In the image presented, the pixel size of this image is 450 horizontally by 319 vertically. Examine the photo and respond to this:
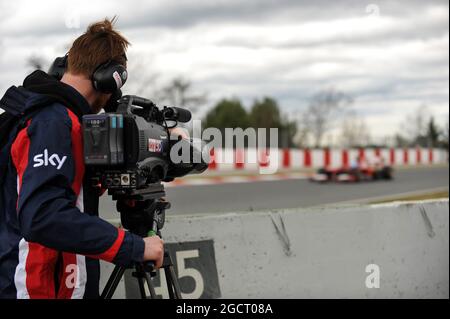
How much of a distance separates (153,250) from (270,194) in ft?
42.9

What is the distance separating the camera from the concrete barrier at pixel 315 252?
3.92 m

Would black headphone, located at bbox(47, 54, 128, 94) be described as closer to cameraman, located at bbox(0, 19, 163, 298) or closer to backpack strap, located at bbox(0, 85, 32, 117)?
cameraman, located at bbox(0, 19, 163, 298)

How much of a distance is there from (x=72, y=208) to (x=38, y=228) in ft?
0.40

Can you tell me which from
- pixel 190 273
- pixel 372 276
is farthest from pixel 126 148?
pixel 372 276

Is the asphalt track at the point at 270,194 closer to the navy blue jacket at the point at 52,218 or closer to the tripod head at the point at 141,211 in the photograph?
the tripod head at the point at 141,211

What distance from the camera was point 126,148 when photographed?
208 cm

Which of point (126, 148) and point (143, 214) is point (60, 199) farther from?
point (143, 214)

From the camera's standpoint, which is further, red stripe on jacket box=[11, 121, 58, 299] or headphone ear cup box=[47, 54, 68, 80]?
headphone ear cup box=[47, 54, 68, 80]

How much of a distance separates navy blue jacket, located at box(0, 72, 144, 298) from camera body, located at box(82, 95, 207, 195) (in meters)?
0.07

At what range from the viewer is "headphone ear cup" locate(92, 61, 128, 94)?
7.07ft

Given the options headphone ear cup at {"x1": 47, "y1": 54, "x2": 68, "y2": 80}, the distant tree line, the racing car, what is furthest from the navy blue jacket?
the distant tree line

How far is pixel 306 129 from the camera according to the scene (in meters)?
42.1

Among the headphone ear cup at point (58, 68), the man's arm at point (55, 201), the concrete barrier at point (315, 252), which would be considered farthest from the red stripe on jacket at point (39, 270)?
the concrete barrier at point (315, 252)

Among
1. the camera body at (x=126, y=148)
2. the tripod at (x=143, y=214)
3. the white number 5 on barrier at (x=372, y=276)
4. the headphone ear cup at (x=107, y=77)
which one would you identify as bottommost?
the white number 5 on barrier at (x=372, y=276)
